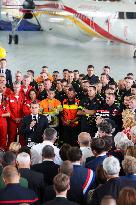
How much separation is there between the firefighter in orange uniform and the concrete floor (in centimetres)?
704

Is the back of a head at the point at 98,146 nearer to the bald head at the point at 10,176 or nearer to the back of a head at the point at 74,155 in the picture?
Answer: the back of a head at the point at 74,155

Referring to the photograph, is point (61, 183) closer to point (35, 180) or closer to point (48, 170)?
point (35, 180)

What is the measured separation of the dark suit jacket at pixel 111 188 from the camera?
550 cm

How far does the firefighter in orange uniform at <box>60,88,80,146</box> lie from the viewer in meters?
9.67

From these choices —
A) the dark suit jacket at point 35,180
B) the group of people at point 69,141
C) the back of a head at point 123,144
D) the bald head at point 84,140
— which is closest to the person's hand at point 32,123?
the group of people at point 69,141

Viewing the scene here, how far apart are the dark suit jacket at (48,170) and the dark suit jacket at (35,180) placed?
9.4 inches

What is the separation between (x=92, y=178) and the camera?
606cm

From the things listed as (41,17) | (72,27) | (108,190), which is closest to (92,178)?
(108,190)

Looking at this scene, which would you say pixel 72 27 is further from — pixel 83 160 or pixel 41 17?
pixel 83 160

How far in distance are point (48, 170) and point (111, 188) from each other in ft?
3.43

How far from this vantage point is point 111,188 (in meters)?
5.59

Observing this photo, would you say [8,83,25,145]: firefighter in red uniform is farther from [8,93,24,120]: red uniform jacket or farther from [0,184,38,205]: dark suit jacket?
[0,184,38,205]: dark suit jacket

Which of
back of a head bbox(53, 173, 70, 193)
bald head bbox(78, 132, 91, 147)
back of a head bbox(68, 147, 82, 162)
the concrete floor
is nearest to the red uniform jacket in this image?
bald head bbox(78, 132, 91, 147)

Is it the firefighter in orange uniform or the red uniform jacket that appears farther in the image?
the red uniform jacket
